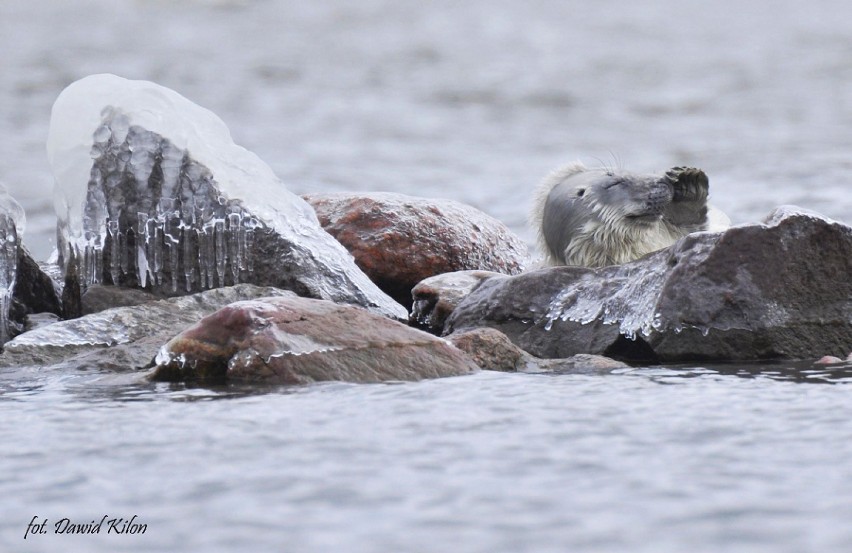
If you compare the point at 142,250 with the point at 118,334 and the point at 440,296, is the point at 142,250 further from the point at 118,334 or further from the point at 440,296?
the point at 440,296

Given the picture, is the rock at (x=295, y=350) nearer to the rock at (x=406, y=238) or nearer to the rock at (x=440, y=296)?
the rock at (x=440, y=296)

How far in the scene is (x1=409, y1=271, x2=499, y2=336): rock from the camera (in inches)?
251

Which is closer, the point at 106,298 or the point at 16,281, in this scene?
the point at 106,298

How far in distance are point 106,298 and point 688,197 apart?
306cm

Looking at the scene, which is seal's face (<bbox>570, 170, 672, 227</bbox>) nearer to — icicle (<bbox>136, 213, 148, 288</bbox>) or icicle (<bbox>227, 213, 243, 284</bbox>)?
icicle (<bbox>227, 213, 243, 284</bbox>)

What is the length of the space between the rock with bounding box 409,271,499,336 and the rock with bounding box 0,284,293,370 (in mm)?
784

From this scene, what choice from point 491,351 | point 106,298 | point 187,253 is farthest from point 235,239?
point 491,351

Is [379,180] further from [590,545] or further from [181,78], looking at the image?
[590,545]

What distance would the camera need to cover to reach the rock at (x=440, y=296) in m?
6.39

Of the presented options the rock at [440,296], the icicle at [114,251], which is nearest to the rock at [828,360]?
the rock at [440,296]

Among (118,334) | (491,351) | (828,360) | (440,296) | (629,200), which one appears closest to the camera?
(828,360)

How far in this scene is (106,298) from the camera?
632 centimetres

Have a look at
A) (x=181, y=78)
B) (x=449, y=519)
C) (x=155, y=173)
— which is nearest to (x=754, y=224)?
(x=449, y=519)

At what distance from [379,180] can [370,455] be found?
39.7ft
